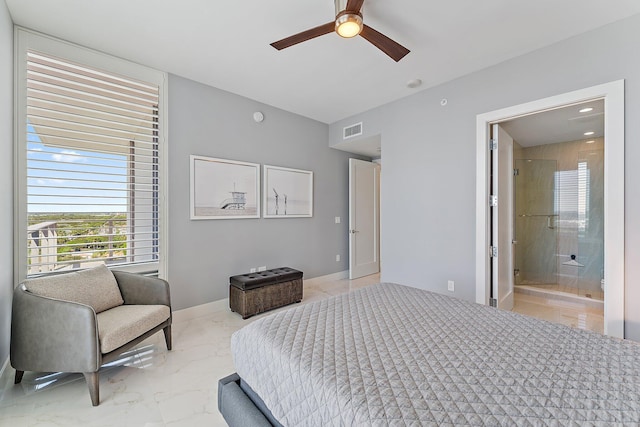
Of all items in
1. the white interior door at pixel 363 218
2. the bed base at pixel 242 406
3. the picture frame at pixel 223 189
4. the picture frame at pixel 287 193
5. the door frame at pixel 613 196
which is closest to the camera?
the bed base at pixel 242 406

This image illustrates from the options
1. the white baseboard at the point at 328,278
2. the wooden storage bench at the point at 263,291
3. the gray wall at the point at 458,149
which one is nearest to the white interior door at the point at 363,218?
the white baseboard at the point at 328,278

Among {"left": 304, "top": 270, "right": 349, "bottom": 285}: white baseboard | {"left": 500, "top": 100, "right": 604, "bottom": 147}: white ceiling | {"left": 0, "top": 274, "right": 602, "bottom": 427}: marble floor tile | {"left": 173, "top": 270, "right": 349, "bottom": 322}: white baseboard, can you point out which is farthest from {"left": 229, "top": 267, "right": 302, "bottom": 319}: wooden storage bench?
{"left": 500, "top": 100, "right": 604, "bottom": 147}: white ceiling

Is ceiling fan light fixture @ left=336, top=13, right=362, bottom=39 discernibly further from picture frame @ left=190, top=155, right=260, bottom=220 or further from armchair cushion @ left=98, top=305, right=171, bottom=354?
armchair cushion @ left=98, top=305, right=171, bottom=354

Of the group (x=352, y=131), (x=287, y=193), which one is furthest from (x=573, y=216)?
(x=287, y=193)

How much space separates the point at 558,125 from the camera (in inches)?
135

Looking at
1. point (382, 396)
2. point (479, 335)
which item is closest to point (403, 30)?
point (479, 335)

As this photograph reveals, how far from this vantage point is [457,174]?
10.0 feet

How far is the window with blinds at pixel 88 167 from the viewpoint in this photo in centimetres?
232

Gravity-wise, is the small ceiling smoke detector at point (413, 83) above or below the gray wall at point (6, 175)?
above

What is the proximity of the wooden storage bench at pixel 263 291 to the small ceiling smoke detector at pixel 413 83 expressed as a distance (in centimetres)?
270

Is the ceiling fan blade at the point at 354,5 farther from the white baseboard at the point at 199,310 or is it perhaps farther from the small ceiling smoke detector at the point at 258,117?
the white baseboard at the point at 199,310

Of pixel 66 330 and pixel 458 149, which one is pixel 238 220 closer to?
pixel 66 330

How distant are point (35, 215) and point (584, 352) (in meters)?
3.76

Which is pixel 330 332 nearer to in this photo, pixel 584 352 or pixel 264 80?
pixel 584 352
